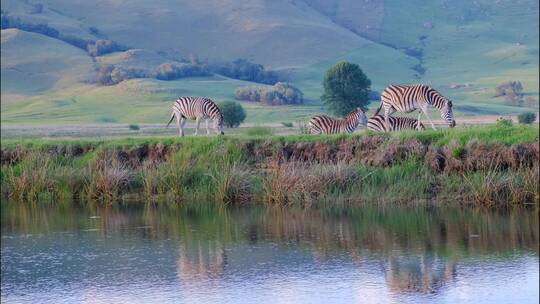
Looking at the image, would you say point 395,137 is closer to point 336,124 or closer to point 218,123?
point 336,124

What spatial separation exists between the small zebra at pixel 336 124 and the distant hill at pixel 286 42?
33.1 m

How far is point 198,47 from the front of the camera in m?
79.2

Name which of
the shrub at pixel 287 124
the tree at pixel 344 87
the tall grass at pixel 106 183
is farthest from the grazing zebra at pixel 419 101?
the shrub at pixel 287 124

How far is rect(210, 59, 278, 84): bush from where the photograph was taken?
69750 millimetres

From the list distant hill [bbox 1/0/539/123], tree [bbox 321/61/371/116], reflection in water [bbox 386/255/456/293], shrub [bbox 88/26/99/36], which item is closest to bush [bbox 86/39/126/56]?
distant hill [bbox 1/0/539/123]

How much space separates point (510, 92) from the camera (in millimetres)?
66500

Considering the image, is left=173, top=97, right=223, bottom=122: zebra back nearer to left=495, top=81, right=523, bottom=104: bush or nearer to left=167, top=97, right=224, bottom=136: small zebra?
left=167, top=97, right=224, bottom=136: small zebra

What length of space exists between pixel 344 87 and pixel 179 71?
96.4 feet

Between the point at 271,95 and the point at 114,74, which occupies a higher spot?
the point at 114,74

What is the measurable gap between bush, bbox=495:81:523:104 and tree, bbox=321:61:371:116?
2788 cm

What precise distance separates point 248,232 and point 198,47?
58919 millimetres

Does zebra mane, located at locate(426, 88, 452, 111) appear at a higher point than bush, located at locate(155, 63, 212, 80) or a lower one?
lower

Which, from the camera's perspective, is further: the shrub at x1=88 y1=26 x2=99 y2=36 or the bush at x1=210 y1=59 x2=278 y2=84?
the shrub at x1=88 y1=26 x2=99 y2=36

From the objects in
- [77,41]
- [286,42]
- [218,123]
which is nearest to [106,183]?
[218,123]
